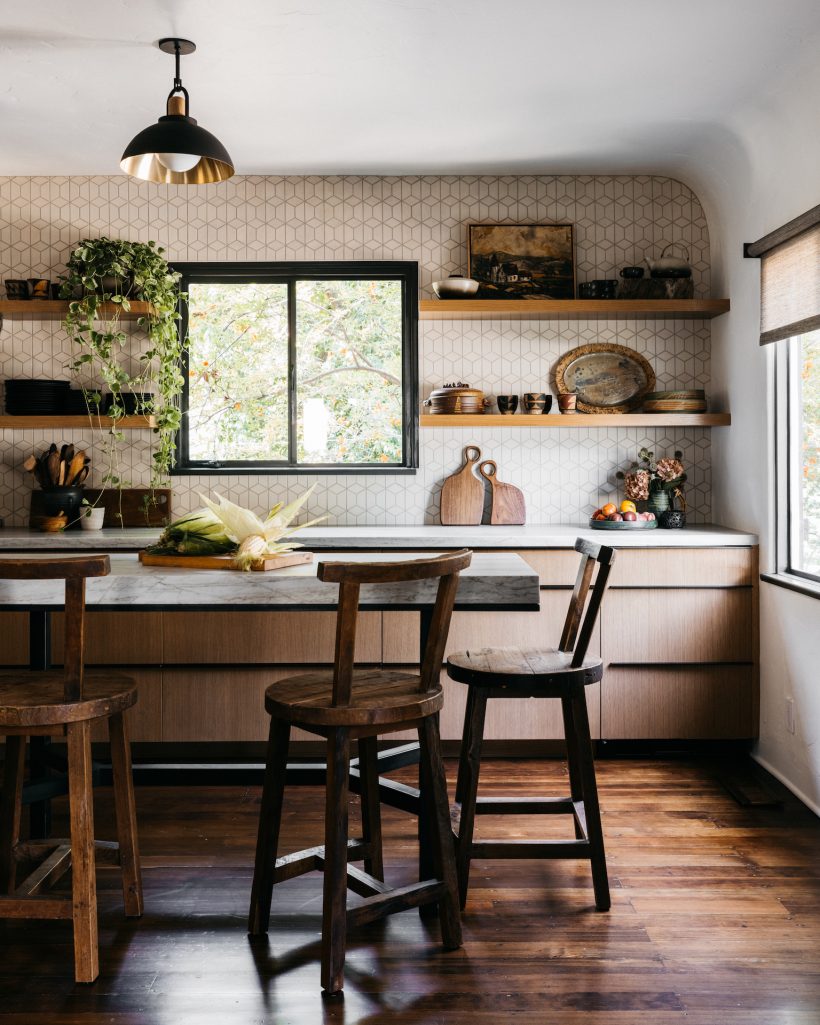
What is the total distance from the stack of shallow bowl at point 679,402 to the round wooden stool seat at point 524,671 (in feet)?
6.56

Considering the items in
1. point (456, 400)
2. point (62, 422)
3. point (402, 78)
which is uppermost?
point (402, 78)

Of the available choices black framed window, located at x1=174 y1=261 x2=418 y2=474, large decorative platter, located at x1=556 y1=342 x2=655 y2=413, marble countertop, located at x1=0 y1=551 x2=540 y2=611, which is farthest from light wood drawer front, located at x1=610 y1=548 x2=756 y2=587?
marble countertop, located at x1=0 y1=551 x2=540 y2=611

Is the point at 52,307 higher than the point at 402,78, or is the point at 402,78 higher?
the point at 402,78

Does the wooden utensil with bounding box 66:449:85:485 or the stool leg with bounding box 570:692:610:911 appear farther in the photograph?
the wooden utensil with bounding box 66:449:85:485

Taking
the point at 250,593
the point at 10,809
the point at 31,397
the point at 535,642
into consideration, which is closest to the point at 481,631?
the point at 535,642

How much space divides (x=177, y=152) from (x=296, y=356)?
6.49ft

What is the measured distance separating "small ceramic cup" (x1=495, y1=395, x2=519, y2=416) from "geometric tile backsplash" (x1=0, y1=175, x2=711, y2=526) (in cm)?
22

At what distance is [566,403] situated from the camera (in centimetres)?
432

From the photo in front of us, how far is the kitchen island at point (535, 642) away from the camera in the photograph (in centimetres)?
385

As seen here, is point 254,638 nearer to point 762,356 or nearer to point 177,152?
point 177,152

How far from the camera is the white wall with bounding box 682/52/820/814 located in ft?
Result: 10.9

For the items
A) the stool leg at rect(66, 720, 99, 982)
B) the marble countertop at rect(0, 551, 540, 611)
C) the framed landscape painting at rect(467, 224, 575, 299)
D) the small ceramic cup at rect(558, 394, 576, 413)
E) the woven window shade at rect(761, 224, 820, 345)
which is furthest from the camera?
the framed landscape painting at rect(467, 224, 575, 299)

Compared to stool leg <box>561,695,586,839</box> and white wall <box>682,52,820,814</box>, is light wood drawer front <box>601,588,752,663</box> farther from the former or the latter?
stool leg <box>561,695,586,839</box>

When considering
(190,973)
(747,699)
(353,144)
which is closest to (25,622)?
(190,973)
